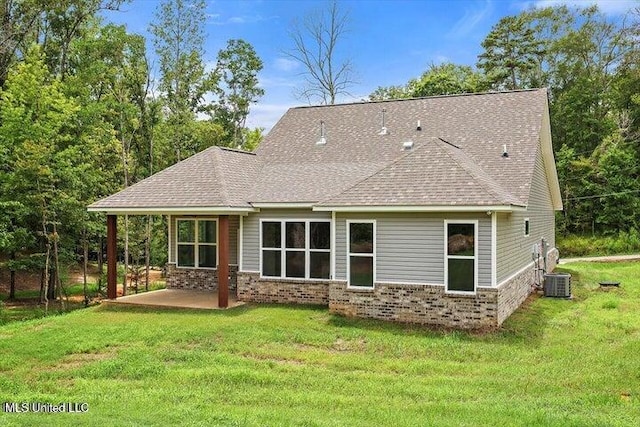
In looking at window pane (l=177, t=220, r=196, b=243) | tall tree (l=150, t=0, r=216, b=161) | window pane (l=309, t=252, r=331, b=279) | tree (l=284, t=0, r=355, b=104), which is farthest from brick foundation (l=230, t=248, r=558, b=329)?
tree (l=284, t=0, r=355, b=104)

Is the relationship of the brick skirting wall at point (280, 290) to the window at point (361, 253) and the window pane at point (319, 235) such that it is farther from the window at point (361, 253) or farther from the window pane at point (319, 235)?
the window at point (361, 253)

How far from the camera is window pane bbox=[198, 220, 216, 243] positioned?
51.4 ft

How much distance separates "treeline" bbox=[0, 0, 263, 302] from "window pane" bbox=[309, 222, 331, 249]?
8998 mm

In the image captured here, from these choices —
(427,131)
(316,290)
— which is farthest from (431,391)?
(427,131)

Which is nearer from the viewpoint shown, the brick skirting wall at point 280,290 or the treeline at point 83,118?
the brick skirting wall at point 280,290

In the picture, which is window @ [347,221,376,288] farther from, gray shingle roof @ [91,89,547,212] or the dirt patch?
the dirt patch

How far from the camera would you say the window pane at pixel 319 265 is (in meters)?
13.7

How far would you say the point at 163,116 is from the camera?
29.0m

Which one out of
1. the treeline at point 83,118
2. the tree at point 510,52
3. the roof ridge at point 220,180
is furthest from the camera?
the tree at point 510,52

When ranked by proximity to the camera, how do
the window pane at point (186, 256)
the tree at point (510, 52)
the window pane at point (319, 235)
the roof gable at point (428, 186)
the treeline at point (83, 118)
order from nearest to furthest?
the roof gable at point (428, 186)
the window pane at point (319, 235)
the window pane at point (186, 256)
the treeline at point (83, 118)
the tree at point (510, 52)

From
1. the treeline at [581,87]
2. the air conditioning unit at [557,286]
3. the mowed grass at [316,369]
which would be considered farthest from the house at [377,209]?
the treeline at [581,87]

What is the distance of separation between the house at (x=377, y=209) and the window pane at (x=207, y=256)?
0.11 feet

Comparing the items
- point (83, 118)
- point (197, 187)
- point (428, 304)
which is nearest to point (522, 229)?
point (428, 304)

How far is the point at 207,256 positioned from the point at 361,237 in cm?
570
